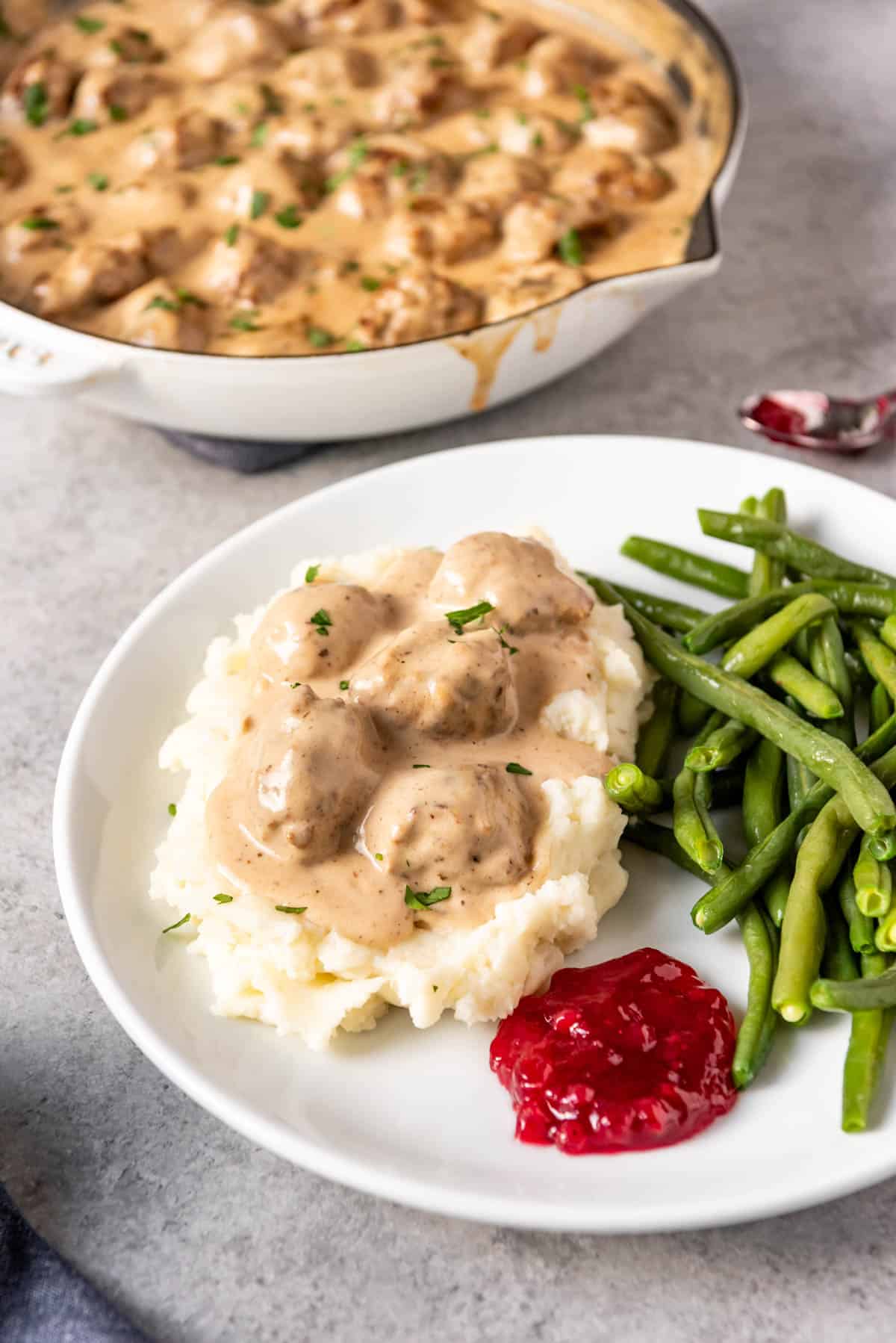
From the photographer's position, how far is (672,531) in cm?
469

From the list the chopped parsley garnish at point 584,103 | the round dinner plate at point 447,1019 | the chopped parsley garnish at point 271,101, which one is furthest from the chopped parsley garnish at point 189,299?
the chopped parsley garnish at point 584,103

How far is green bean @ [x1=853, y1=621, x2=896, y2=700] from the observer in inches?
152

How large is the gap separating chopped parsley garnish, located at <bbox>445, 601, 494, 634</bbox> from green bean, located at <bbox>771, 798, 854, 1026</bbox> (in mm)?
1025

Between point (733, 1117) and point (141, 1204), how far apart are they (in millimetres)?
1408

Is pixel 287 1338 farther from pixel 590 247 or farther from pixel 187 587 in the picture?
pixel 590 247

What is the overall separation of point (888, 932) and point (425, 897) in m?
1.07

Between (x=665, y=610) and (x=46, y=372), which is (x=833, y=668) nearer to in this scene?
(x=665, y=610)

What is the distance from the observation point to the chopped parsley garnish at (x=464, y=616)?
3.85 meters

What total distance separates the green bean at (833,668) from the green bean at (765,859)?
0.13 metres

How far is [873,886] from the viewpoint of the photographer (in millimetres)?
3303

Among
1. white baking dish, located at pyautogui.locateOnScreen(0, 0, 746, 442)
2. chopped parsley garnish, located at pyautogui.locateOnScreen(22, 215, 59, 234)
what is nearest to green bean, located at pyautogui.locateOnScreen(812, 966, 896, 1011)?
white baking dish, located at pyautogui.locateOnScreen(0, 0, 746, 442)

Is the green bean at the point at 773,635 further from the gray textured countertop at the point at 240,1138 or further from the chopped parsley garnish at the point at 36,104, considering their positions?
the chopped parsley garnish at the point at 36,104

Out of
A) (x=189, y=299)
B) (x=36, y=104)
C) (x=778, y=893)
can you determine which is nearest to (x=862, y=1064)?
(x=778, y=893)

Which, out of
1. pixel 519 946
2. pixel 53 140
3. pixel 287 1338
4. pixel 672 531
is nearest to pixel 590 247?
pixel 672 531
